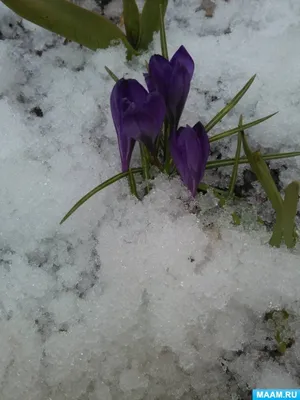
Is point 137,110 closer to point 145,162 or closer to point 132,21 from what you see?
point 145,162

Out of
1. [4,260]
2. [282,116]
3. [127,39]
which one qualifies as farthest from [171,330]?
[127,39]

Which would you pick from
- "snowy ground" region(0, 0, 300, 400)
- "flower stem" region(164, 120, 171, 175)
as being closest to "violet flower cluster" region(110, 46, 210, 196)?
"flower stem" region(164, 120, 171, 175)

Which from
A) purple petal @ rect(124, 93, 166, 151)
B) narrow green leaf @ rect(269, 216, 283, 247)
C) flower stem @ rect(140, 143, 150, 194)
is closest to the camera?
purple petal @ rect(124, 93, 166, 151)

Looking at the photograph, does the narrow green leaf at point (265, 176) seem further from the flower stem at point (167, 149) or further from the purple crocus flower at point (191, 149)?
the flower stem at point (167, 149)

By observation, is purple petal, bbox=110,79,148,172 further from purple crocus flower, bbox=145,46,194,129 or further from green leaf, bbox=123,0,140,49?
green leaf, bbox=123,0,140,49

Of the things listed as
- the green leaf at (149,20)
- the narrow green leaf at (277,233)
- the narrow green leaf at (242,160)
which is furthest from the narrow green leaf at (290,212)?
the green leaf at (149,20)

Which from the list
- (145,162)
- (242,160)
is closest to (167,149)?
(145,162)
